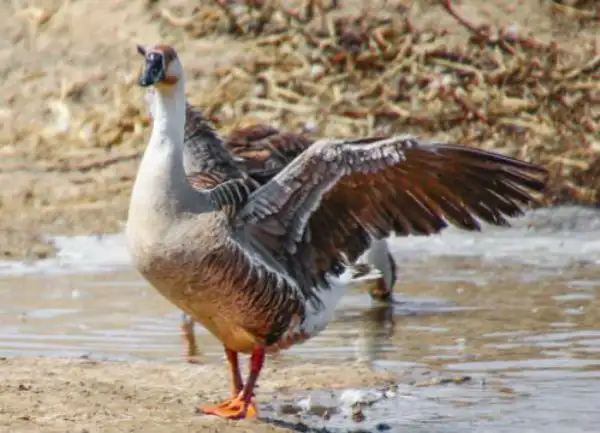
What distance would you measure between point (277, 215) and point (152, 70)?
2.93 feet

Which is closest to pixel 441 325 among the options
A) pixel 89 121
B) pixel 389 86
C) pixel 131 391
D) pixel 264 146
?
pixel 264 146

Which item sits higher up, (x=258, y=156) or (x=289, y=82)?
(x=258, y=156)

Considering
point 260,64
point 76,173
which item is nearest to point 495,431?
point 76,173

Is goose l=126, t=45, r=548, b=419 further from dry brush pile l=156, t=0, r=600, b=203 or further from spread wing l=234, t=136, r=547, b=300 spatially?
dry brush pile l=156, t=0, r=600, b=203

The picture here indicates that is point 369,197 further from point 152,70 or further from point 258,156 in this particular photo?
point 258,156

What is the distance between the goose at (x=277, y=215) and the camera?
23.1 ft

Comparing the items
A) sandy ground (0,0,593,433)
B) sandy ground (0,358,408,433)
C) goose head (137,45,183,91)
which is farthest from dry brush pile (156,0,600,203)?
goose head (137,45,183,91)

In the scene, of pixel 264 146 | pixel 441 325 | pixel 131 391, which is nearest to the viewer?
pixel 131 391

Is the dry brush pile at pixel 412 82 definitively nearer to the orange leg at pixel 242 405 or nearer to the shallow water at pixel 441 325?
the shallow water at pixel 441 325

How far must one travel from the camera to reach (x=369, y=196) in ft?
24.7

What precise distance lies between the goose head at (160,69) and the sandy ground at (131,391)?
144 centimetres

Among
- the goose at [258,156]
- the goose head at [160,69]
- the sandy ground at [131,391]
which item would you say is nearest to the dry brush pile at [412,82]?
the goose at [258,156]

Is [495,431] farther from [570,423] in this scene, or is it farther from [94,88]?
[94,88]

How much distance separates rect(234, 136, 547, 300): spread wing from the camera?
23.7ft
